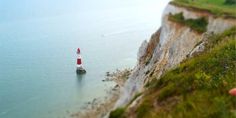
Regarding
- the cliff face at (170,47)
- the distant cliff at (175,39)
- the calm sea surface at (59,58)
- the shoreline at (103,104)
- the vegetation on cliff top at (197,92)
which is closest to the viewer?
the vegetation on cliff top at (197,92)

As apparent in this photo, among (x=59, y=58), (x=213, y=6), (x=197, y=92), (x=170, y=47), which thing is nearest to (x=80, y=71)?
(x=59, y=58)

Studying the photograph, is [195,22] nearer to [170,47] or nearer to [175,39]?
[175,39]

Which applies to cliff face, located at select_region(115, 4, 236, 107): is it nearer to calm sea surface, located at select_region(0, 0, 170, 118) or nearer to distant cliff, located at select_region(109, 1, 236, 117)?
distant cliff, located at select_region(109, 1, 236, 117)

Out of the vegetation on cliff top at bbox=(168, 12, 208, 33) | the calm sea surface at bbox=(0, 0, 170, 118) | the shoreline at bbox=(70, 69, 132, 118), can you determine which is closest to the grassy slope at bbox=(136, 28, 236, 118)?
the vegetation on cliff top at bbox=(168, 12, 208, 33)

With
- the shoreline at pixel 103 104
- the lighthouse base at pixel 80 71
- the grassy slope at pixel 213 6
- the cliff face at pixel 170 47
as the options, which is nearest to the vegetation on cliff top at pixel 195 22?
the cliff face at pixel 170 47

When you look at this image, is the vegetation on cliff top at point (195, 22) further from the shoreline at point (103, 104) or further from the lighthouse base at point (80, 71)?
the lighthouse base at point (80, 71)

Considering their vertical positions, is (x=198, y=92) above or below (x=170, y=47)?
above
